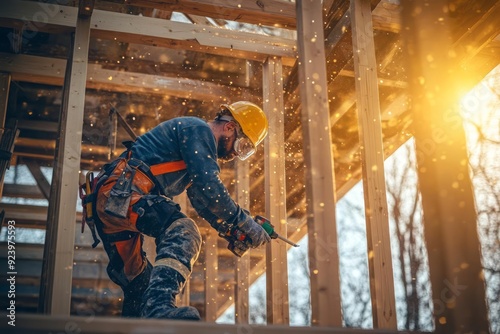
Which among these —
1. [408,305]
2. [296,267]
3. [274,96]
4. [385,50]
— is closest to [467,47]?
[385,50]

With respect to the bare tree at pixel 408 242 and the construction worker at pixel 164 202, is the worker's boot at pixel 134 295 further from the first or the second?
the bare tree at pixel 408 242

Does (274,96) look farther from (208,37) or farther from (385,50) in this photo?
(385,50)

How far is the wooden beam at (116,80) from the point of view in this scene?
16.9 feet

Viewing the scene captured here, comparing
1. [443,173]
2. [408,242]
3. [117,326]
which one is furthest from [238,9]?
[408,242]

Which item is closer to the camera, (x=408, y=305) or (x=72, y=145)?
(x=72, y=145)

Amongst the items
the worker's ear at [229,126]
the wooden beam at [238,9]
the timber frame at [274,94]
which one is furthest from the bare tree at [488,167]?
the worker's ear at [229,126]

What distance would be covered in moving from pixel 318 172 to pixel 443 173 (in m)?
0.92

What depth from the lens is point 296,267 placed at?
714 inches

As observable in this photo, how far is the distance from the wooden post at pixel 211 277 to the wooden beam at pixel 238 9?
4.14m

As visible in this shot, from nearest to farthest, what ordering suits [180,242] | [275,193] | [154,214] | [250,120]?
1. [180,242]
2. [154,214]
3. [250,120]
4. [275,193]

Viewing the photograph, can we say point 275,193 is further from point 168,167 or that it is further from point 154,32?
point 154,32

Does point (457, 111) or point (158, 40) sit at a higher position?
point (158, 40)

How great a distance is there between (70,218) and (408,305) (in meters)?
11.7

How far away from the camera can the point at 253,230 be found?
11.5 feet
